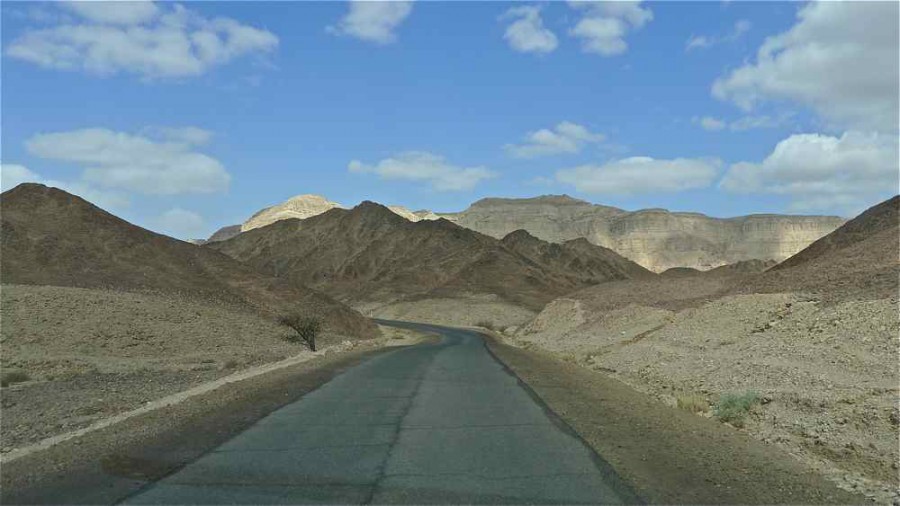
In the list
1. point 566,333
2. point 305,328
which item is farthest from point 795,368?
point 566,333

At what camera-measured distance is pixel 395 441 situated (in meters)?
11.6

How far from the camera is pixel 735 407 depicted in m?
15.3

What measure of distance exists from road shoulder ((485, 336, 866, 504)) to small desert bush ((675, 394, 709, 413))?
0.31m

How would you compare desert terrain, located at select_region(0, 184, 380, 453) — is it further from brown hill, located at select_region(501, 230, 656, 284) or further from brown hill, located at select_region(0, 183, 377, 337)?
brown hill, located at select_region(501, 230, 656, 284)

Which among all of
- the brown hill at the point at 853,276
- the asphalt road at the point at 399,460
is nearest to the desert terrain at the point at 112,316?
the asphalt road at the point at 399,460

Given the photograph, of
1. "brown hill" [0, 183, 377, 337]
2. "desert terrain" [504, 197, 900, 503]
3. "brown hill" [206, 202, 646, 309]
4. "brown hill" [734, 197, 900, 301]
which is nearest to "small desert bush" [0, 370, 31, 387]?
"desert terrain" [504, 197, 900, 503]

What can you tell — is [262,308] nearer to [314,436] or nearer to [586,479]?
[314,436]

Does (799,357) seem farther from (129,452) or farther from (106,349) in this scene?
(106,349)

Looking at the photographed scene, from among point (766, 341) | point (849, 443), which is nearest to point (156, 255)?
point (766, 341)

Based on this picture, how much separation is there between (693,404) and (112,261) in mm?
54610

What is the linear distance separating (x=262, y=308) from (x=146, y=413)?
50.2 metres

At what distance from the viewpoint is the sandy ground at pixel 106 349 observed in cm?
1862

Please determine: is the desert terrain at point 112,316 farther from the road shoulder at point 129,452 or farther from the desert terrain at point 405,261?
the desert terrain at point 405,261

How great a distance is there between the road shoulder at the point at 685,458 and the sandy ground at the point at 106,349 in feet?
33.7
